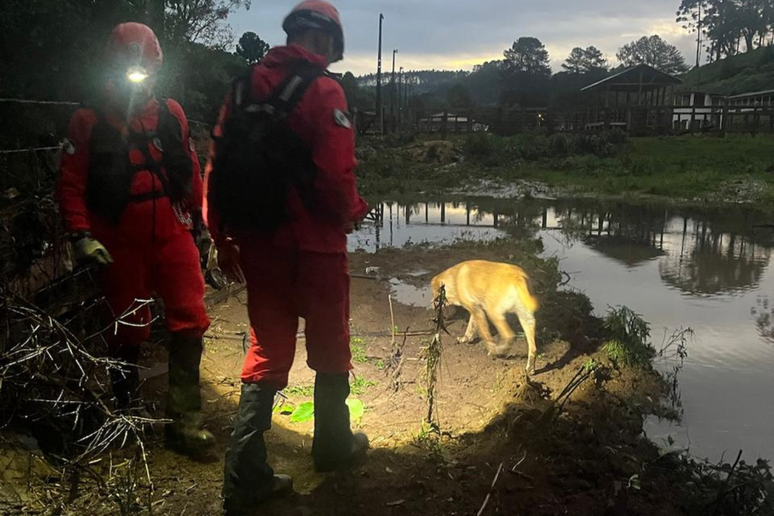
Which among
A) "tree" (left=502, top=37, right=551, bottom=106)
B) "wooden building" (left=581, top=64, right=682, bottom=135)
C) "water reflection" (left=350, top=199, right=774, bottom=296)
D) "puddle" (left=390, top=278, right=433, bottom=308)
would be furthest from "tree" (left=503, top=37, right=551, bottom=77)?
"puddle" (left=390, top=278, right=433, bottom=308)

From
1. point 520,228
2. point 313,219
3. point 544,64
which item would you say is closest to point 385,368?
point 313,219

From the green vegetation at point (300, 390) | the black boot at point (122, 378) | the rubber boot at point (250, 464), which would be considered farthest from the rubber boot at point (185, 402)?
the green vegetation at point (300, 390)

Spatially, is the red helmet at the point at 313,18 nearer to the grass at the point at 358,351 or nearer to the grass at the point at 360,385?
the grass at the point at 360,385

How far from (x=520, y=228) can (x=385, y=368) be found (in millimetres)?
8450

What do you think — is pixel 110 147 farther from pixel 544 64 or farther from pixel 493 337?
pixel 544 64

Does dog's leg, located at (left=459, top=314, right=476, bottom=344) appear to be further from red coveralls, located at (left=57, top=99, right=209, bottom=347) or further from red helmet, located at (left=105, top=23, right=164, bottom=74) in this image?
red helmet, located at (left=105, top=23, right=164, bottom=74)

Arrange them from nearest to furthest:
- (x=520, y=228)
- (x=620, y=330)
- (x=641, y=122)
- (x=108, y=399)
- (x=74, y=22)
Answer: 1. (x=108, y=399)
2. (x=620, y=330)
3. (x=74, y=22)
4. (x=520, y=228)
5. (x=641, y=122)

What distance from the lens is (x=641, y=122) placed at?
112 ft

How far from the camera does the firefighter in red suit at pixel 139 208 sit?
10.6ft

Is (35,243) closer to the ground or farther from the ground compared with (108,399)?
farther from the ground

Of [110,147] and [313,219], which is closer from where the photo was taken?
[313,219]

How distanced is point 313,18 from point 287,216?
88 cm

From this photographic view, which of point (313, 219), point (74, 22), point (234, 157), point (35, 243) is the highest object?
point (74, 22)

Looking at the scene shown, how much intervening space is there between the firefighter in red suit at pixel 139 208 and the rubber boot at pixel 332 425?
0.69 m
